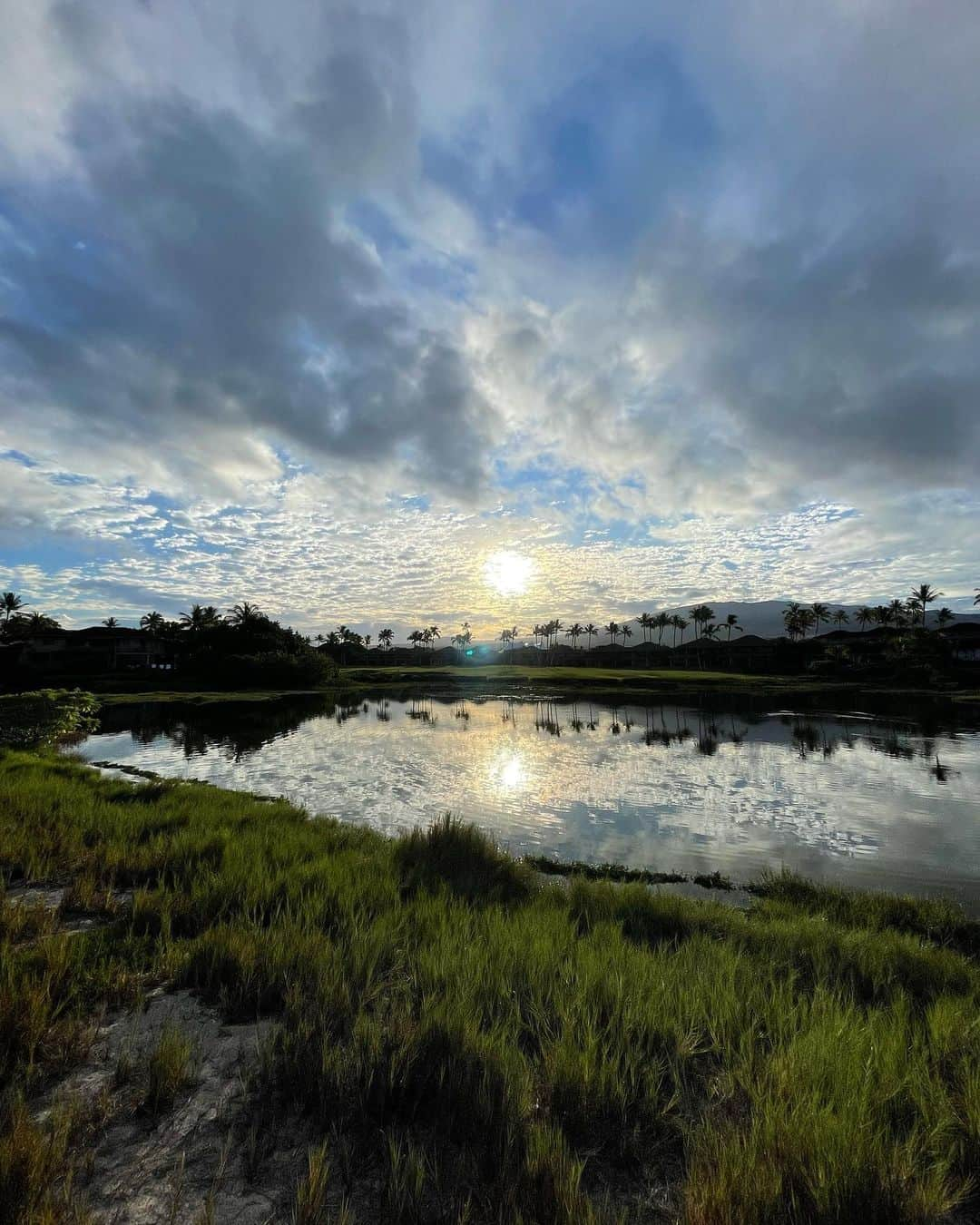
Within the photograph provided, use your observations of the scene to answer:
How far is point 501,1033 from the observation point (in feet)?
A: 13.6

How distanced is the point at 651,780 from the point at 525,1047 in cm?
1953

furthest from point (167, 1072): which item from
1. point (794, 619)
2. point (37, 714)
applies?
point (794, 619)

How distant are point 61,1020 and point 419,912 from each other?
12.0 ft

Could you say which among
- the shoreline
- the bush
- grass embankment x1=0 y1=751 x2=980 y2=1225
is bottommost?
the shoreline

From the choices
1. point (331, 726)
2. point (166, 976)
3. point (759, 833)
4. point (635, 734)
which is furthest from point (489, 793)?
point (331, 726)

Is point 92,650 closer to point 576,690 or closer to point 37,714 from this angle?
point 576,690

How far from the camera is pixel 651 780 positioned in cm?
2244

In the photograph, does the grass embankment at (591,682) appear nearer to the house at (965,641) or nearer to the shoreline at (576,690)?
the shoreline at (576,690)

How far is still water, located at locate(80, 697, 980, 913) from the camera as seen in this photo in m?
14.1

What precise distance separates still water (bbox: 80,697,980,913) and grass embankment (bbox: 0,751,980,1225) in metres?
6.18

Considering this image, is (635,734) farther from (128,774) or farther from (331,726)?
(128,774)

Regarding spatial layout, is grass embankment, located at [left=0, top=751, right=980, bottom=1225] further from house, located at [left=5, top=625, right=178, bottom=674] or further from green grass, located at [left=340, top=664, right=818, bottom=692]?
house, located at [left=5, top=625, right=178, bottom=674]

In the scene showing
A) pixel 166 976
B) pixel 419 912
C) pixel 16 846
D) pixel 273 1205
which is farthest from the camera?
pixel 16 846

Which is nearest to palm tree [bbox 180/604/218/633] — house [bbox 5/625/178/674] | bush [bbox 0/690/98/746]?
A: house [bbox 5/625/178/674]
